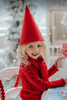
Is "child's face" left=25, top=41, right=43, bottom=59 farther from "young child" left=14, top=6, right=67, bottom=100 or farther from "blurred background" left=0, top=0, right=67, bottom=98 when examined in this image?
"blurred background" left=0, top=0, right=67, bottom=98

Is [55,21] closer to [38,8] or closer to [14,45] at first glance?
[38,8]

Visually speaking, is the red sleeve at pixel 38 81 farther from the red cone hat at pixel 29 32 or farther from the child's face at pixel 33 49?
the red cone hat at pixel 29 32

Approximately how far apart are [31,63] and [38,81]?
0.14 metres

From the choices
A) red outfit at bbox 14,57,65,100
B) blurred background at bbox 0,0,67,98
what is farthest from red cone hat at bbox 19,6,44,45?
blurred background at bbox 0,0,67,98

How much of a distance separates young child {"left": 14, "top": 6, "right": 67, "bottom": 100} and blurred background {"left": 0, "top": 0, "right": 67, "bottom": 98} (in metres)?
0.68

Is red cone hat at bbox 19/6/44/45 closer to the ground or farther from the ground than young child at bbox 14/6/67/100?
farther from the ground

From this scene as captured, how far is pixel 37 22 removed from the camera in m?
1.46

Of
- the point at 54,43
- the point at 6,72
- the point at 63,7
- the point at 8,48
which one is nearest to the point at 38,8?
the point at 63,7

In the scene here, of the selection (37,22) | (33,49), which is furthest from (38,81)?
Result: (37,22)

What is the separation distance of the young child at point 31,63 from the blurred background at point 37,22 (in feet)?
2.23

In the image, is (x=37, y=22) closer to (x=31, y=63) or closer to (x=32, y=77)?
(x=31, y=63)

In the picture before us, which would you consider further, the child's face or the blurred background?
the blurred background

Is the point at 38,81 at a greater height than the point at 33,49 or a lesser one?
lesser

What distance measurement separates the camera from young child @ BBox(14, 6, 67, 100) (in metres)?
0.72
